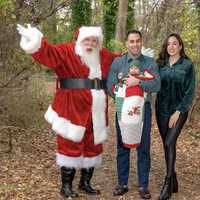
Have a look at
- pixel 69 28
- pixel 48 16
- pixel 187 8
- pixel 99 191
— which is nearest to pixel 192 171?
pixel 99 191

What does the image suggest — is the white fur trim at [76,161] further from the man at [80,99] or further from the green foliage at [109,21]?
the green foliage at [109,21]

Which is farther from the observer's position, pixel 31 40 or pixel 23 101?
pixel 23 101

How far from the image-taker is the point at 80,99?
18.6ft

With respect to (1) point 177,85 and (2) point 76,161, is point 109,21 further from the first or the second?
(2) point 76,161

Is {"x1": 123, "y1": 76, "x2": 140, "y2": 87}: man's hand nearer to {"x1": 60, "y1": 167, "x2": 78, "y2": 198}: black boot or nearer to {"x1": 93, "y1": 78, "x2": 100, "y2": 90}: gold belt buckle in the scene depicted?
{"x1": 93, "y1": 78, "x2": 100, "y2": 90}: gold belt buckle

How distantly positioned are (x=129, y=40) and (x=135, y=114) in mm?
818

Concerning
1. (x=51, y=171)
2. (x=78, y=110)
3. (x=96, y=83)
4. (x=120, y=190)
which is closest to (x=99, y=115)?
(x=78, y=110)

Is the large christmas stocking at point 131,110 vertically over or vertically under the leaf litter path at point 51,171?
over

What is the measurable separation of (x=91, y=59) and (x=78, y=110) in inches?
22.9

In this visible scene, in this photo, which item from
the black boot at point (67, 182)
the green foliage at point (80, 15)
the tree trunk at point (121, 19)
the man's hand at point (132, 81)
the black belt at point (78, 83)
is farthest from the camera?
the green foliage at point (80, 15)

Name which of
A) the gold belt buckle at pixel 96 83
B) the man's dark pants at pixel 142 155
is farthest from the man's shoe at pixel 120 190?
the gold belt buckle at pixel 96 83

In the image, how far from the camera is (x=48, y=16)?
7.43 meters

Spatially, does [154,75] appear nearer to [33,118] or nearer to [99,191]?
[99,191]

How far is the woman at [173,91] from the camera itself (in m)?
5.77
